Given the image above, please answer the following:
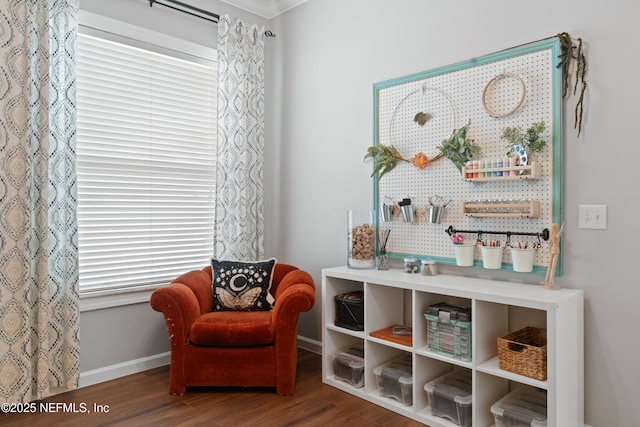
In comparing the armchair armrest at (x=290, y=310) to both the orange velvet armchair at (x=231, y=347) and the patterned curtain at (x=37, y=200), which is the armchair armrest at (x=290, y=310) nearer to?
the orange velvet armchair at (x=231, y=347)

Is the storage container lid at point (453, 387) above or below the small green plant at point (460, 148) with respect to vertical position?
below

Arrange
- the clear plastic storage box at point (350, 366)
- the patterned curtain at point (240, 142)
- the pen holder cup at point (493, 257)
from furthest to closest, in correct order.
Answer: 1. the patterned curtain at point (240, 142)
2. the clear plastic storage box at point (350, 366)
3. the pen holder cup at point (493, 257)

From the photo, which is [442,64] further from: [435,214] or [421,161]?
[435,214]

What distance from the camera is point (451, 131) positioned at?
2.61 meters

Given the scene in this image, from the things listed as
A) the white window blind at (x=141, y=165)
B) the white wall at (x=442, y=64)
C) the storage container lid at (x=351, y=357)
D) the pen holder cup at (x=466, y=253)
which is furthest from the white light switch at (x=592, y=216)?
the white window blind at (x=141, y=165)

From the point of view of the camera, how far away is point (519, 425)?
6.72 feet

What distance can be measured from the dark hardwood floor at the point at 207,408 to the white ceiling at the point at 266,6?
2.84m

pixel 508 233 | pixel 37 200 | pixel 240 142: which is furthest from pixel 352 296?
pixel 37 200

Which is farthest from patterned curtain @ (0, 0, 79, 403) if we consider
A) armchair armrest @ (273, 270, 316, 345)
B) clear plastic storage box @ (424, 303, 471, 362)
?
clear plastic storage box @ (424, 303, 471, 362)

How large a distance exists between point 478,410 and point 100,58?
3.04m

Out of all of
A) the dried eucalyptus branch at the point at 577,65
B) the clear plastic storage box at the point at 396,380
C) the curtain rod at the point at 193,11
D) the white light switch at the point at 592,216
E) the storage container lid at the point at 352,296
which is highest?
the curtain rod at the point at 193,11

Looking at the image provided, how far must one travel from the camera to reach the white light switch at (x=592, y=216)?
2078mm

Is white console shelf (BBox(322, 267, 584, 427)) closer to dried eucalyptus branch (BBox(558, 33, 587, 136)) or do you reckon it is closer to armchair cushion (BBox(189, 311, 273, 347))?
armchair cushion (BBox(189, 311, 273, 347))

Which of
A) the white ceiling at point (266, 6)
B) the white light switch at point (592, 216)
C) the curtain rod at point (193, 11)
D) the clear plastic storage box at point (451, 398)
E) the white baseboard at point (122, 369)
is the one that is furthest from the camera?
the white ceiling at point (266, 6)
